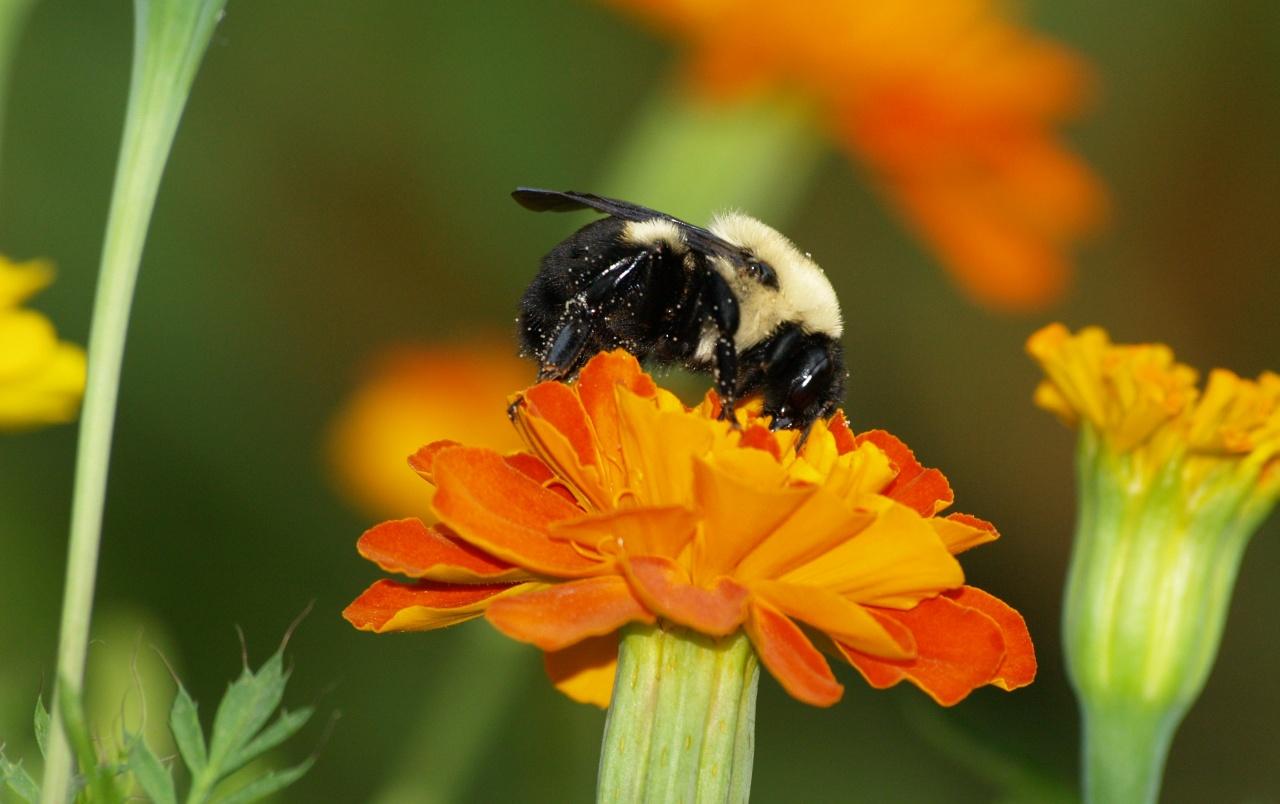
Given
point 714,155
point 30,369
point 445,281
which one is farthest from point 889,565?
point 445,281

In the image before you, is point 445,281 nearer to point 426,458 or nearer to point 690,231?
point 690,231

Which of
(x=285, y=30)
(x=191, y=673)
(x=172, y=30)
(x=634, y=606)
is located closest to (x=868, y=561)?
(x=634, y=606)

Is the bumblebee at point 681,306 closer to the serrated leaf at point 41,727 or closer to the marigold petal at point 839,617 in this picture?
the marigold petal at point 839,617

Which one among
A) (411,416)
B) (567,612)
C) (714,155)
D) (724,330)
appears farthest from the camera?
(411,416)

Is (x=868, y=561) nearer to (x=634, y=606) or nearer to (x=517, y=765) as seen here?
(x=634, y=606)

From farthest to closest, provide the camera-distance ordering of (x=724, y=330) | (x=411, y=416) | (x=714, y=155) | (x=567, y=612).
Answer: (x=411, y=416), (x=714, y=155), (x=724, y=330), (x=567, y=612)

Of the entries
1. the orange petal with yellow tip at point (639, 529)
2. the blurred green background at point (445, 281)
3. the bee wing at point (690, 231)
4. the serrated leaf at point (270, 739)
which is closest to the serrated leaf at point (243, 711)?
the serrated leaf at point (270, 739)
